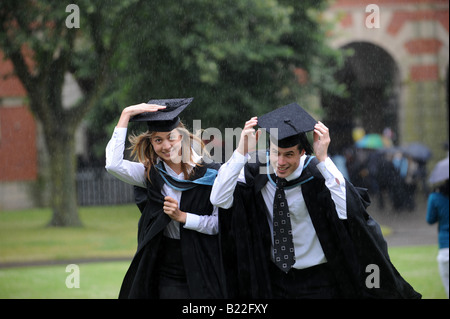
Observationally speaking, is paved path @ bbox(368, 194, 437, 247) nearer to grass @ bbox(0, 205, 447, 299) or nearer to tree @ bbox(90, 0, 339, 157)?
grass @ bbox(0, 205, 447, 299)

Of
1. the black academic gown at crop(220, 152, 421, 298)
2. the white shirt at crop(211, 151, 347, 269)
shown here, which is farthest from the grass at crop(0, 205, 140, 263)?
the white shirt at crop(211, 151, 347, 269)

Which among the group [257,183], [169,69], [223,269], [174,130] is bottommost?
[223,269]

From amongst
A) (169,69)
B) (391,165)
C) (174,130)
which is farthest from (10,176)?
(174,130)

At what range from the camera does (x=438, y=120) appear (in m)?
23.7

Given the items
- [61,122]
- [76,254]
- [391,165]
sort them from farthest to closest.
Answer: [391,165]
[61,122]
[76,254]

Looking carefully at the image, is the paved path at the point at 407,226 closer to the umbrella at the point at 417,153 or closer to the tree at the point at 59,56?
the umbrella at the point at 417,153

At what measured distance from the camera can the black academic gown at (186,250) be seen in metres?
4.45

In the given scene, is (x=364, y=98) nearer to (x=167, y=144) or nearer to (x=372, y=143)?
(x=372, y=143)

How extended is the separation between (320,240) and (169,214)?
38.3 inches

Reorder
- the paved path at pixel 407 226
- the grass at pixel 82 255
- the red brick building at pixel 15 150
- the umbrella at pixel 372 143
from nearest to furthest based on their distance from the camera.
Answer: the grass at pixel 82 255 → the paved path at pixel 407 226 → the umbrella at pixel 372 143 → the red brick building at pixel 15 150

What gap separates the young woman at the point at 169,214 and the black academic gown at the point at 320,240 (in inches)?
5.8

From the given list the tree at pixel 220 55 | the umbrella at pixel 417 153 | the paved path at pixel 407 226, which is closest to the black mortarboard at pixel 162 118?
the paved path at pixel 407 226

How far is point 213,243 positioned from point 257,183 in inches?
19.5

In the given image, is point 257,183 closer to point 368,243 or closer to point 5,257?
point 368,243
